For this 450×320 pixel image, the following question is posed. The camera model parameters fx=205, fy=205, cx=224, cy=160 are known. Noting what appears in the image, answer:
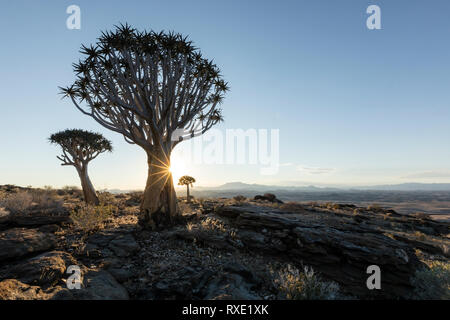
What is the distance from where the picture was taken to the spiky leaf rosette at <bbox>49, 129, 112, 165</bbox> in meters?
17.2

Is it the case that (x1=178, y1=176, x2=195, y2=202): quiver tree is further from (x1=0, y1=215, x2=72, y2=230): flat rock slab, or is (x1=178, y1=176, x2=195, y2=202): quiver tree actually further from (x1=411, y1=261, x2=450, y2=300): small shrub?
(x1=411, y1=261, x2=450, y2=300): small shrub

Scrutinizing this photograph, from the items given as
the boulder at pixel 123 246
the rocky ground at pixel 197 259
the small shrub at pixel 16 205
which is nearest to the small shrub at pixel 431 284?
the rocky ground at pixel 197 259

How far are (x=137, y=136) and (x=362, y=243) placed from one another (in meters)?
10.5

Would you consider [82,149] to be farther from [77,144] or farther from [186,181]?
[186,181]

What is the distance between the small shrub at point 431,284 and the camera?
5902mm

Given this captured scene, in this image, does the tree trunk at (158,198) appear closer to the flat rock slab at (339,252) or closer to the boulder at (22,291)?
the flat rock slab at (339,252)

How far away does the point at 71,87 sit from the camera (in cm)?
1008

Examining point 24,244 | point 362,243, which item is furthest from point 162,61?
point 362,243

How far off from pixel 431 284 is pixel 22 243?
12.2 m

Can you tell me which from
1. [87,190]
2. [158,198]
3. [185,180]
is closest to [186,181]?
[185,180]

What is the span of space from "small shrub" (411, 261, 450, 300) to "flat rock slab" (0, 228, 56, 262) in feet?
36.8

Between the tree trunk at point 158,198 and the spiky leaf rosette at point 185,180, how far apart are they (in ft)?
50.0

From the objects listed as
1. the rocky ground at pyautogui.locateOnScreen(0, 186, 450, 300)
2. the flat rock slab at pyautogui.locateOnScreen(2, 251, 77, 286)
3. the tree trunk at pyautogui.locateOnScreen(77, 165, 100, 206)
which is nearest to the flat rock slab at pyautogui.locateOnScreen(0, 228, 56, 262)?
the rocky ground at pyautogui.locateOnScreen(0, 186, 450, 300)
